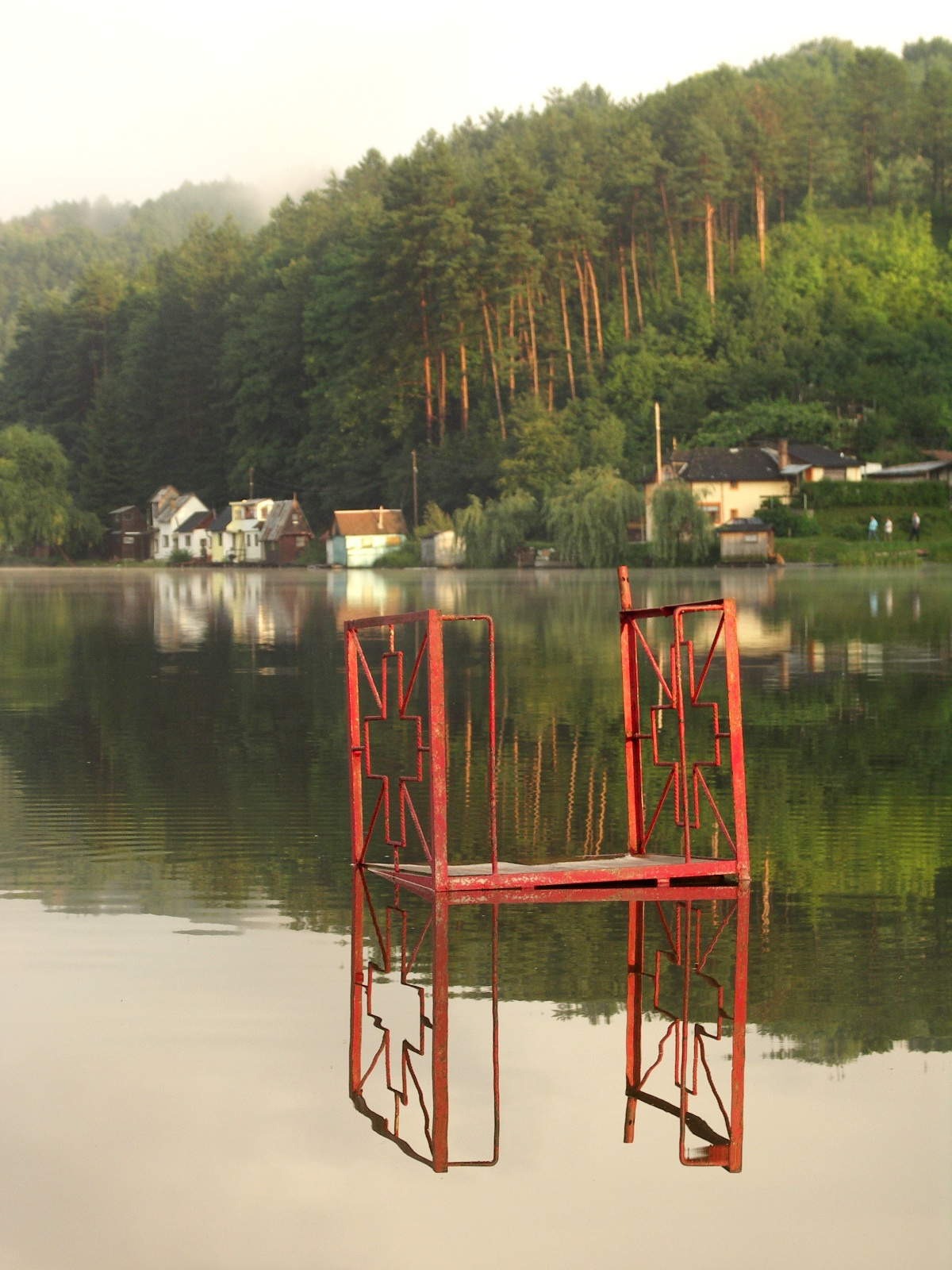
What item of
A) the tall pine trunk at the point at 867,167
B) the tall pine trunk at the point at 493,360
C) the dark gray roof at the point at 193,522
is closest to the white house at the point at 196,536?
the dark gray roof at the point at 193,522

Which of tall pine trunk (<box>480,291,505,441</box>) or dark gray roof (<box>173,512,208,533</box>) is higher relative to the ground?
tall pine trunk (<box>480,291,505,441</box>)

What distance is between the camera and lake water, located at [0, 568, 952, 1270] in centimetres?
495

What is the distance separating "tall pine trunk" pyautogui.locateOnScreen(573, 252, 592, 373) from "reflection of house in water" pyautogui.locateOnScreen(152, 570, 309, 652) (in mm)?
34703

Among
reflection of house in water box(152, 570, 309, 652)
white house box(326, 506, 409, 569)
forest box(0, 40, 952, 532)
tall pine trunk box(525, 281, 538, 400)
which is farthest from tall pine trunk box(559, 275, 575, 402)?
reflection of house in water box(152, 570, 309, 652)

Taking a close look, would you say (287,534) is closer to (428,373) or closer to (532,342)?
(428,373)

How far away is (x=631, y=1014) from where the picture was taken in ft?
23.3

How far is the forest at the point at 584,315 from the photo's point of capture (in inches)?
4006

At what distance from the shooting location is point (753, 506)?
87.6 m

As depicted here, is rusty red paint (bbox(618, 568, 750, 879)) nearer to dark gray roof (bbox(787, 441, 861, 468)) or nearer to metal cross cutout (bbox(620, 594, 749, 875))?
metal cross cutout (bbox(620, 594, 749, 875))

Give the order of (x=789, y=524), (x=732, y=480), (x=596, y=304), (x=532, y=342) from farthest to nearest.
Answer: (x=596, y=304) → (x=532, y=342) → (x=732, y=480) → (x=789, y=524)

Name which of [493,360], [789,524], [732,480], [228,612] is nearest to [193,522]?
[493,360]

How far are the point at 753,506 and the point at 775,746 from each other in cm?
7252

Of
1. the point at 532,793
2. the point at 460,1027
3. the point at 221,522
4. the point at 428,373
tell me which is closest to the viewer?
the point at 460,1027

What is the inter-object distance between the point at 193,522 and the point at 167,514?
117 inches
